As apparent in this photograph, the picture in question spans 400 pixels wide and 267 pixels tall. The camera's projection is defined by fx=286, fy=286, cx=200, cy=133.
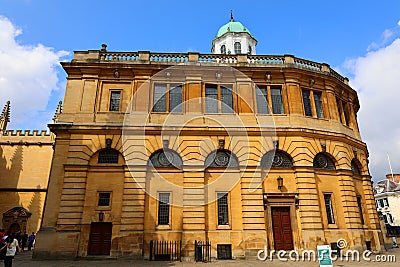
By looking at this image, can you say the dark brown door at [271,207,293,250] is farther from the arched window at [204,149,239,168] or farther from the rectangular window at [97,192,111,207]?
the rectangular window at [97,192,111,207]

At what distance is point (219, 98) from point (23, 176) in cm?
2886

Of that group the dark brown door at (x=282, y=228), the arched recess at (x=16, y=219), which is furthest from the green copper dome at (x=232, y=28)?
the arched recess at (x=16, y=219)

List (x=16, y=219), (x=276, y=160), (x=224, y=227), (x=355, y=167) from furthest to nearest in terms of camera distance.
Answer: (x=16, y=219), (x=355, y=167), (x=276, y=160), (x=224, y=227)

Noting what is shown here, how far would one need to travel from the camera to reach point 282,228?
18.2m

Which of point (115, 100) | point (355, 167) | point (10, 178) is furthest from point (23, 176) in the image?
point (355, 167)

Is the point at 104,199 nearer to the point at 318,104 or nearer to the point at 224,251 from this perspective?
the point at 224,251

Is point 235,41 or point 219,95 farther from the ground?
point 235,41

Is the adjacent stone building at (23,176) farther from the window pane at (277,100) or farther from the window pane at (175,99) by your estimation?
the window pane at (277,100)

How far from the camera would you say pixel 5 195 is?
34.5 metres

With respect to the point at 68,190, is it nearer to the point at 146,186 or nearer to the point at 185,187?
the point at 146,186

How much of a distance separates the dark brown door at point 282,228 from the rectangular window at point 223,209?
3074 millimetres

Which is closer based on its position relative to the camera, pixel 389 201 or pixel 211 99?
pixel 211 99

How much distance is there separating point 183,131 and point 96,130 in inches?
228

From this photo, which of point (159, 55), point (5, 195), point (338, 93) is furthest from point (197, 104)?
point (5, 195)
